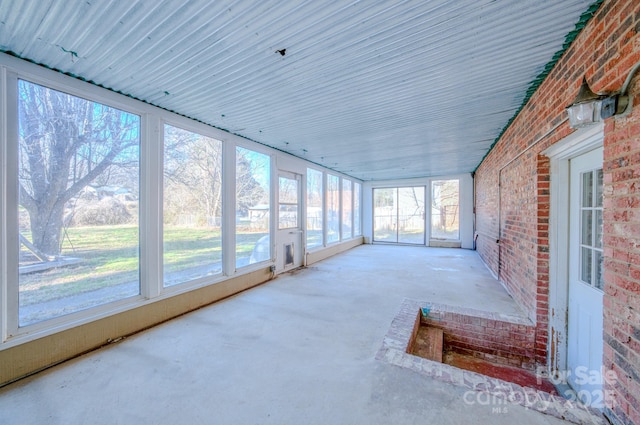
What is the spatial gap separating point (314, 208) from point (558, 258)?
482 centimetres

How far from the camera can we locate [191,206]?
345 centimetres

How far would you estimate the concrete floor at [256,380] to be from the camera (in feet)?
5.28

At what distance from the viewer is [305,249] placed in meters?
5.90

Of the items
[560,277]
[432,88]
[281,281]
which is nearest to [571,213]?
[560,277]

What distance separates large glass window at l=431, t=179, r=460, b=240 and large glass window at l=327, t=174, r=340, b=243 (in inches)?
139

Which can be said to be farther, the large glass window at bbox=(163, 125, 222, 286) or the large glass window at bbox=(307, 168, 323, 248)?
the large glass window at bbox=(307, 168, 323, 248)

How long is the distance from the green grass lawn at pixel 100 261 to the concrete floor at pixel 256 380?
Answer: 25.2 inches

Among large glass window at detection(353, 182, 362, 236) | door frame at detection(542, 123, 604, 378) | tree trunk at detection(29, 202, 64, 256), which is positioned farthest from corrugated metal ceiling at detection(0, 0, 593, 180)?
large glass window at detection(353, 182, 362, 236)

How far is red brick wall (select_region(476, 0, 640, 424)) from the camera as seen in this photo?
1337 mm

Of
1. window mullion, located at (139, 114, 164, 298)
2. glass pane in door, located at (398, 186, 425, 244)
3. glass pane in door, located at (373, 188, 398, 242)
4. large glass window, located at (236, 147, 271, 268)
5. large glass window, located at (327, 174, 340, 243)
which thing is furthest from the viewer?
glass pane in door, located at (373, 188, 398, 242)

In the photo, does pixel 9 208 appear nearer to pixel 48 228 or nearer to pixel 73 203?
pixel 48 228

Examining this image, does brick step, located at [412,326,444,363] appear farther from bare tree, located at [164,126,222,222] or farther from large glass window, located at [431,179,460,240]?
large glass window, located at [431,179,460,240]

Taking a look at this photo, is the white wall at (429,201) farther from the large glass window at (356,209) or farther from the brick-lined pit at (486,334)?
the brick-lined pit at (486,334)

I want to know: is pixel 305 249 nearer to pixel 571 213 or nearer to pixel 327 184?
pixel 327 184
